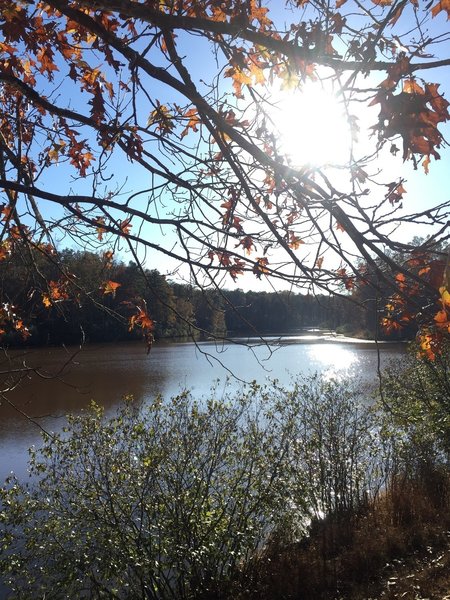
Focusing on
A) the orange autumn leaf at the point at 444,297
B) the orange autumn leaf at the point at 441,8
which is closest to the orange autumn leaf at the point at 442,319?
the orange autumn leaf at the point at 444,297

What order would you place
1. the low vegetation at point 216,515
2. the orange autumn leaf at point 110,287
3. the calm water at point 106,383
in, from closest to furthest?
the orange autumn leaf at point 110,287
the low vegetation at point 216,515
the calm water at point 106,383

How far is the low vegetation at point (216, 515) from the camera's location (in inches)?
213

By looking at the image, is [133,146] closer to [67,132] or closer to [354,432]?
[67,132]

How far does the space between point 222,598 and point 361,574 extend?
175cm

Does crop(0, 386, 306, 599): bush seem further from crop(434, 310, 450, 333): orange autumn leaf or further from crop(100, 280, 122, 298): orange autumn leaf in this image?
crop(434, 310, 450, 333): orange autumn leaf

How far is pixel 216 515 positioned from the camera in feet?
19.7

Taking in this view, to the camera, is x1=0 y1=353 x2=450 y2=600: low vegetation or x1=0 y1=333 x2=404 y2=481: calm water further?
x1=0 y1=333 x2=404 y2=481: calm water

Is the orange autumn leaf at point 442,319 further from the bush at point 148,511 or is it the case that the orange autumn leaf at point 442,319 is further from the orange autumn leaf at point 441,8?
the bush at point 148,511

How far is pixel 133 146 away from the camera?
236 cm

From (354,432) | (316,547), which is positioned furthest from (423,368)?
(316,547)

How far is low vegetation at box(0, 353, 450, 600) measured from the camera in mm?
5414

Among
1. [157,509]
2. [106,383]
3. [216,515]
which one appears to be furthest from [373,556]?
[106,383]

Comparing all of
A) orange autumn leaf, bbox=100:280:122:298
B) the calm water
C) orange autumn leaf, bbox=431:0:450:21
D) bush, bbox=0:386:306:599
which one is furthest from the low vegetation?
orange autumn leaf, bbox=431:0:450:21

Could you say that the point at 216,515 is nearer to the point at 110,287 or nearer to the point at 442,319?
the point at 110,287
